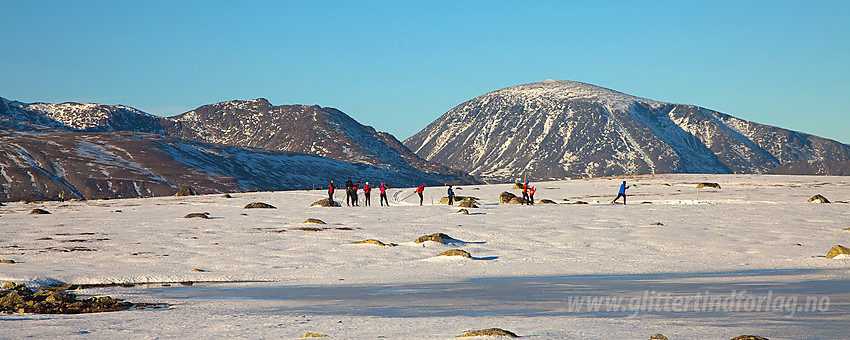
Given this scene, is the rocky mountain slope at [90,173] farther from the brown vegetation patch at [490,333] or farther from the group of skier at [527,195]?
the brown vegetation patch at [490,333]

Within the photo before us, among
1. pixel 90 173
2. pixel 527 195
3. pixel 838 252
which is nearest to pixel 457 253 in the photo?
pixel 838 252

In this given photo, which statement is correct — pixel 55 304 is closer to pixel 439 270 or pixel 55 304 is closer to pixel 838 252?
pixel 439 270

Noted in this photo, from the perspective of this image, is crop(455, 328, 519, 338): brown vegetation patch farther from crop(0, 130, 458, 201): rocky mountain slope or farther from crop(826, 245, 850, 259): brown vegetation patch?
crop(0, 130, 458, 201): rocky mountain slope

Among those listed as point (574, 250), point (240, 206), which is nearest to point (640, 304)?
point (574, 250)

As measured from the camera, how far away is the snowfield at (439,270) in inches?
421

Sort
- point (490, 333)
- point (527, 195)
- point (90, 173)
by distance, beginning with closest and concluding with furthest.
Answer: point (490, 333) < point (527, 195) < point (90, 173)

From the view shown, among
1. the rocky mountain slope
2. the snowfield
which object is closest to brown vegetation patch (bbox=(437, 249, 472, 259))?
the snowfield

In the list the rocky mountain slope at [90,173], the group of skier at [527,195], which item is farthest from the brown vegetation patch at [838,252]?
the rocky mountain slope at [90,173]

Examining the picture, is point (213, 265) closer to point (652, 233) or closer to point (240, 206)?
point (652, 233)

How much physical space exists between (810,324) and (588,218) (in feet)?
73.9

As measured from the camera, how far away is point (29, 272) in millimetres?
17531

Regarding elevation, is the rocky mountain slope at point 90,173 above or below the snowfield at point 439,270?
above

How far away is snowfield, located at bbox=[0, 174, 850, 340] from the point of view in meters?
10.7

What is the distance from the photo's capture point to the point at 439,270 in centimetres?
1956
